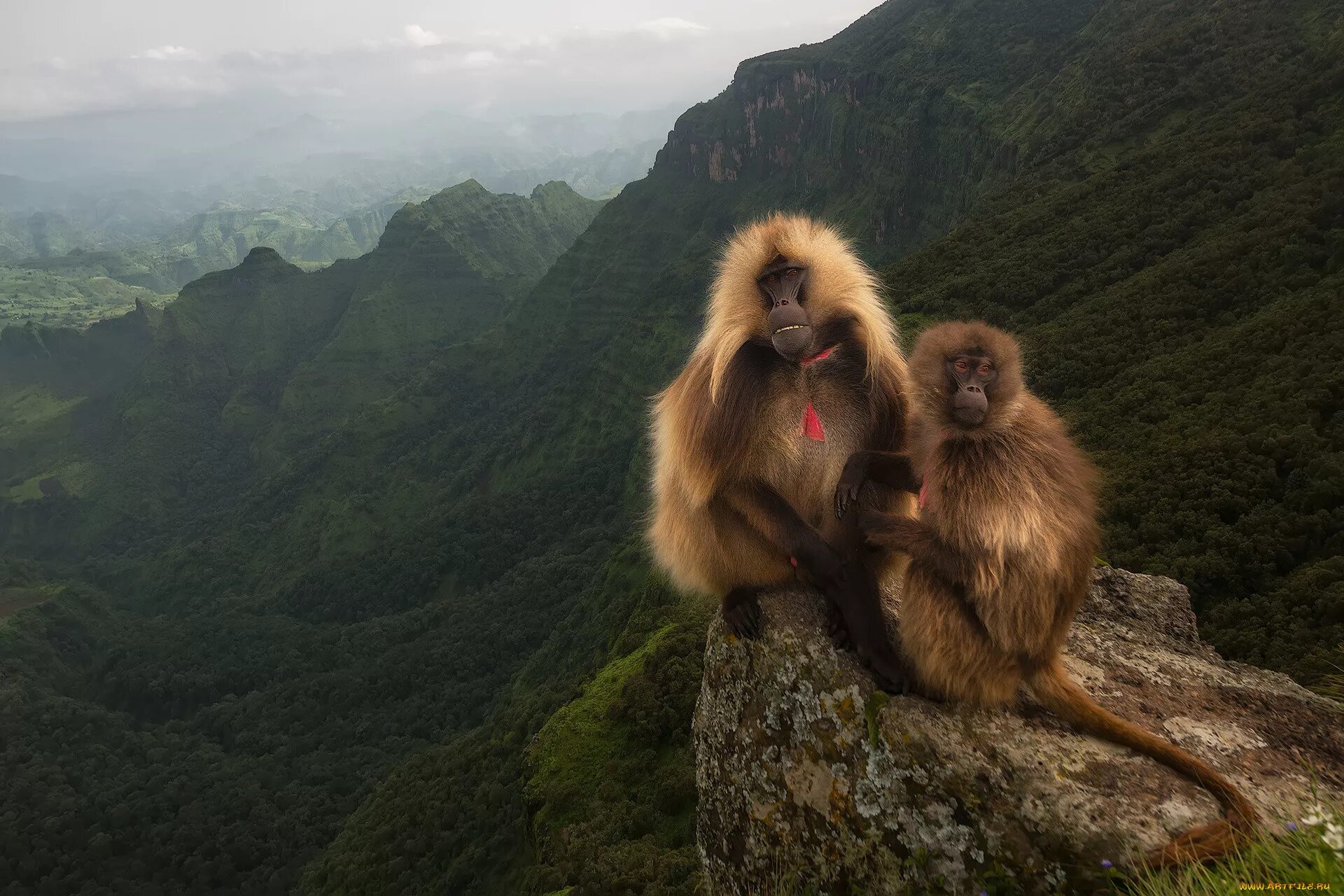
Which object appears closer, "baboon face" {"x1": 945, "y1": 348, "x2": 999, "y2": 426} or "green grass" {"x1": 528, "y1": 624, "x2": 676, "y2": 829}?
"baboon face" {"x1": 945, "y1": 348, "x2": 999, "y2": 426}

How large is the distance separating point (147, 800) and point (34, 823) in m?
8.16

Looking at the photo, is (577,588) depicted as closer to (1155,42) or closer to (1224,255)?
(1224,255)

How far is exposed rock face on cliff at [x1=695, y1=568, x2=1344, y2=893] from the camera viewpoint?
376 cm

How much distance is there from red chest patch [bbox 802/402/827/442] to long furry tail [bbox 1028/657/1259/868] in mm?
1935

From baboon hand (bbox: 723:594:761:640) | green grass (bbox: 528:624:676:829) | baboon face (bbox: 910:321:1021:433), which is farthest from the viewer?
green grass (bbox: 528:624:676:829)

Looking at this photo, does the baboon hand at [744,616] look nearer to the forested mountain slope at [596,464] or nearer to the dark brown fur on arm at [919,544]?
the dark brown fur on arm at [919,544]

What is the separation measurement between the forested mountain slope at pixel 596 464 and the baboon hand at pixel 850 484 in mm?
1706

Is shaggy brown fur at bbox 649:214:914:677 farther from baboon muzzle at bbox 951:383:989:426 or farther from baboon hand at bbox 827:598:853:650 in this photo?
baboon muzzle at bbox 951:383:989:426

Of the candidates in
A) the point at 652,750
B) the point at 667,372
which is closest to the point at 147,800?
the point at 652,750

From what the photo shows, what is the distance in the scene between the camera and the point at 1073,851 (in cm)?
363

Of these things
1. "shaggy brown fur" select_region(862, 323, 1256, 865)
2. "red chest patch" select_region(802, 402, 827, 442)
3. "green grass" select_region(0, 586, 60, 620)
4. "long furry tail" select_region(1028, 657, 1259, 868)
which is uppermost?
"red chest patch" select_region(802, 402, 827, 442)

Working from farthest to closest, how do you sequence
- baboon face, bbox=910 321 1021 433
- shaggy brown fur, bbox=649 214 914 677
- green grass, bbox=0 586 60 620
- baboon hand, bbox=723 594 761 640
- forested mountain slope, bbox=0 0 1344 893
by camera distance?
green grass, bbox=0 586 60 620 → forested mountain slope, bbox=0 0 1344 893 → baboon hand, bbox=723 594 761 640 → shaggy brown fur, bbox=649 214 914 677 → baboon face, bbox=910 321 1021 433

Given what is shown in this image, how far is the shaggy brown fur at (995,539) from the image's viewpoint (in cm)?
385

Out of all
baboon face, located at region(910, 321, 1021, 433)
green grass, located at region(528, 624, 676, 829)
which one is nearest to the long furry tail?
baboon face, located at region(910, 321, 1021, 433)
